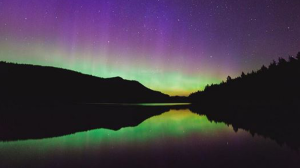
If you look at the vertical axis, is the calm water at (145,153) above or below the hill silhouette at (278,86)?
below

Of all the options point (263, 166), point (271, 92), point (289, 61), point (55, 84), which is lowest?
point (263, 166)

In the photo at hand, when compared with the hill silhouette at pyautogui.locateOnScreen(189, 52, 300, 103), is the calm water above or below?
below

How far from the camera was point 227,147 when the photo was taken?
46.0 feet

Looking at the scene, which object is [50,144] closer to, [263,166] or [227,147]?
[227,147]

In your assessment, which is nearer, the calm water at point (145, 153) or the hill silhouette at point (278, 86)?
the calm water at point (145, 153)

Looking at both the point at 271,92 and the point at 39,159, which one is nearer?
the point at 39,159

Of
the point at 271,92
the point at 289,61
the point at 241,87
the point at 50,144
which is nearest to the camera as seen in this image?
the point at 50,144

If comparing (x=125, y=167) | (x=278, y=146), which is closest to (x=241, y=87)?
(x=278, y=146)

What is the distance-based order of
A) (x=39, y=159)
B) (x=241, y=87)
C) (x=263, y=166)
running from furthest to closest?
(x=241, y=87) < (x=39, y=159) < (x=263, y=166)

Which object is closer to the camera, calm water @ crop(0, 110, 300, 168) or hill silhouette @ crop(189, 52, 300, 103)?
calm water @ crop(0, 110, 300, 168)

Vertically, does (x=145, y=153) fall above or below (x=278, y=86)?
below

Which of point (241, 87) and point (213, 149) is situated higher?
point (241, 87)

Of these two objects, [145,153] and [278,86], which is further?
[278,86]

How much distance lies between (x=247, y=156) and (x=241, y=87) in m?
91.8
